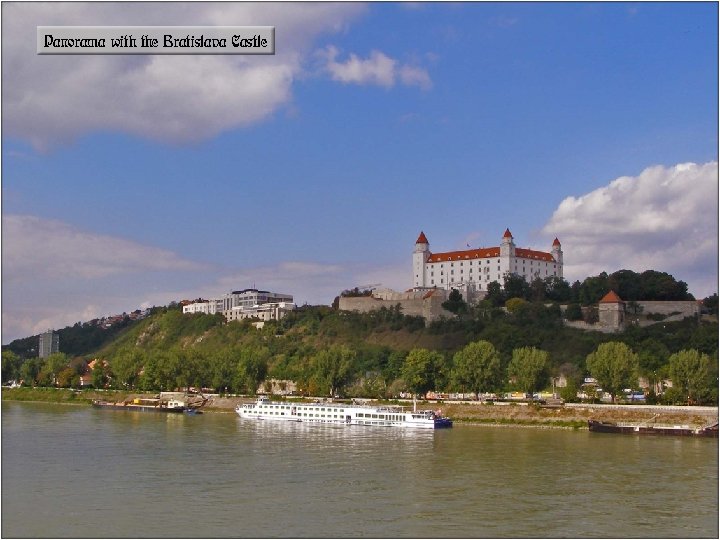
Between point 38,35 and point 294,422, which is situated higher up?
point 38,35

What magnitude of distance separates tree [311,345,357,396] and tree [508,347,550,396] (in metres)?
10.8

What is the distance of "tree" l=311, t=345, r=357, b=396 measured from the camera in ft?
175

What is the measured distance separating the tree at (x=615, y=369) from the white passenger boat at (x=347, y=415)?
28.5 ft

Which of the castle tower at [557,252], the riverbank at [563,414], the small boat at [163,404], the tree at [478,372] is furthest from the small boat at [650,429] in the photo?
the castle tower at [557,252]

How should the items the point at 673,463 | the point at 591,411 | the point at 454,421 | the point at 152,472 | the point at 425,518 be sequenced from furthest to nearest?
the point at 454,421
the point at 591,411
the point at 673,463
the point at 152,472
the point at 425,518

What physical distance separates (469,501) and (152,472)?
9237 mm

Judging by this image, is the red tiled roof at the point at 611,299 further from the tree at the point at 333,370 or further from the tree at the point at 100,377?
the tree at the point at 100,377

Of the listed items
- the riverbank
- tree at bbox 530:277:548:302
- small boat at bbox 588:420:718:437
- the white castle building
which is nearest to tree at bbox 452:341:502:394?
the riverbank

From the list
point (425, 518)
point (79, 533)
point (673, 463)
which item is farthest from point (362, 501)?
point (673, 463)

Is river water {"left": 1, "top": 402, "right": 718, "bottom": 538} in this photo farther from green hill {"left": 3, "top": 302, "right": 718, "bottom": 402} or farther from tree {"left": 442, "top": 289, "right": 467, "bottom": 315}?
tree {"left": 442, "top": 289, "right": 467, "bottom": 315}

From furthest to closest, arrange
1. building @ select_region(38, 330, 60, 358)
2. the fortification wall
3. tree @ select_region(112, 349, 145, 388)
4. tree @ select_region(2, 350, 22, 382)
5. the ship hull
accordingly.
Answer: building @ select_region(38, 330, 60, 358) < tree @ select_region(2, 350, 22, 382) < tree @ select_region(112, 349, 145, 388) < the fortification wall < the ship hull

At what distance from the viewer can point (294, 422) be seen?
42.7 m

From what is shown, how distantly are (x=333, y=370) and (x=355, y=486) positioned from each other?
32.3m

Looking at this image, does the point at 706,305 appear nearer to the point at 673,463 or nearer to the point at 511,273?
the point at 511,273
